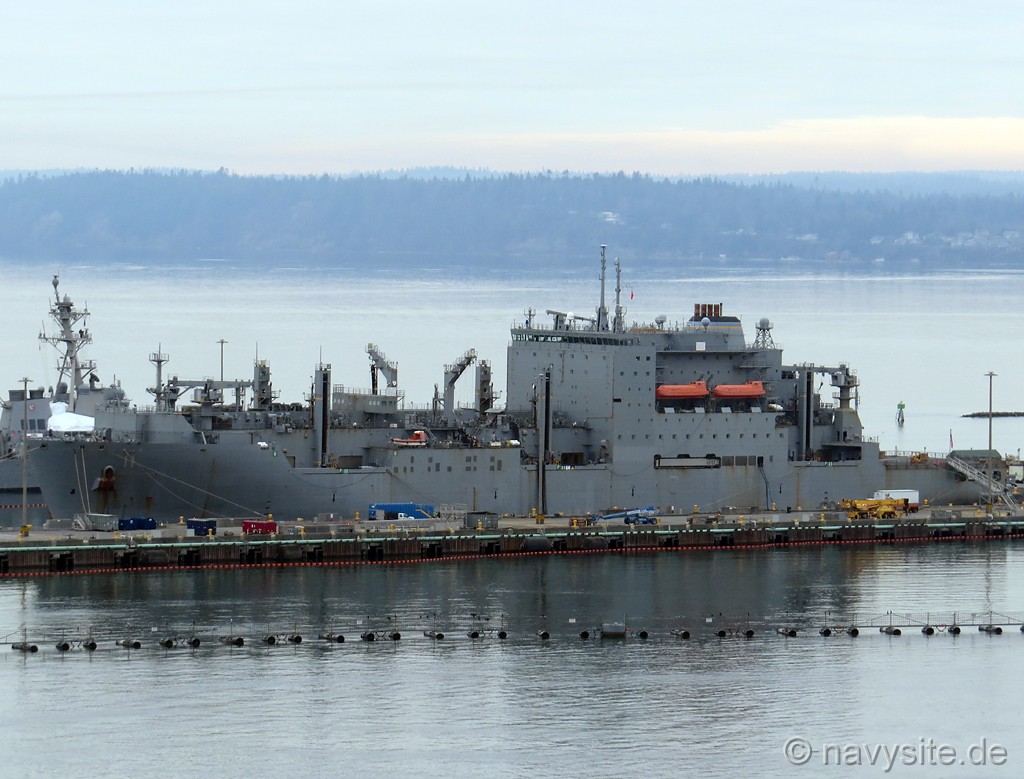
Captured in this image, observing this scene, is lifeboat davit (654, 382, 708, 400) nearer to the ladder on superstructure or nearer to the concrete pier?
the concrete pier

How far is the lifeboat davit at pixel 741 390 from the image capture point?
206 ft

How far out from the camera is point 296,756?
36.6 metres

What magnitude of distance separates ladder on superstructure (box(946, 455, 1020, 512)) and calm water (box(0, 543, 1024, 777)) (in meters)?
10.9

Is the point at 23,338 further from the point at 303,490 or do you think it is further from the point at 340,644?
the point at 340,644

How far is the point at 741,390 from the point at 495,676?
2238cm

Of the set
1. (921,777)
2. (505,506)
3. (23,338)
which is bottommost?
(921,777)

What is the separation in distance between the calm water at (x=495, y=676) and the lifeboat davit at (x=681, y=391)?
7.60m

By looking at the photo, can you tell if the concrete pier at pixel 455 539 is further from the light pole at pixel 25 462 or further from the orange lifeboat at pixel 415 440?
the orange lifeboat at pixel 415 440

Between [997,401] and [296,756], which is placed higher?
[997,401]

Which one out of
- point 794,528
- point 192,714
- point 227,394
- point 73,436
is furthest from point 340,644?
point 227,394

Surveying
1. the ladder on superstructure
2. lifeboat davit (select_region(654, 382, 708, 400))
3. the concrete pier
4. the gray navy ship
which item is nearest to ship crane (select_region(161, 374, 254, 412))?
the gray navy ship

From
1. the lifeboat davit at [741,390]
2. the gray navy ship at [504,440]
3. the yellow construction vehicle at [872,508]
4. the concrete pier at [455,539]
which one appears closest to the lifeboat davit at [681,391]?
the gray navy ship at [504,440]

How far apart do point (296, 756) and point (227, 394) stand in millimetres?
57824

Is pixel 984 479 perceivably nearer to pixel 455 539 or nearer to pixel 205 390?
pixel 455 539
